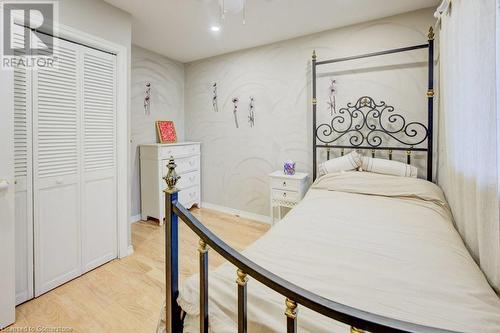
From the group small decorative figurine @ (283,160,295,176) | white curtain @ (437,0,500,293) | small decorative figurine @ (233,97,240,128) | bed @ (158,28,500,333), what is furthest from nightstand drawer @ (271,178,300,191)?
white curtain @ (437,0,500,293)

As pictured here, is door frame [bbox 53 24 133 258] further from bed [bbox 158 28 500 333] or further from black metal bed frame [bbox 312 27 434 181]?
black metal bed frame [bbox 312 27 434 181]

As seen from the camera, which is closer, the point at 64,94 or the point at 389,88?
the point at 64,94

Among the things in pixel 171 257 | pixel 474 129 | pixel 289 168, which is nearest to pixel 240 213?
pixel 289 168

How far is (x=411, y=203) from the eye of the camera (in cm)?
199

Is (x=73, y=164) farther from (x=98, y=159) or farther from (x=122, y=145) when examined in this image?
(x=122, y=145)

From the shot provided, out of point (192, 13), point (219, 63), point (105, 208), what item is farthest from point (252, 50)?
point (105, 208)

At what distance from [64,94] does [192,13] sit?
1.40 metres

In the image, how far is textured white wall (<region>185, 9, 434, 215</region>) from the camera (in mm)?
2531

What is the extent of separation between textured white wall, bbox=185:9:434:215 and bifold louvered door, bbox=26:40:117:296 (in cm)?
173

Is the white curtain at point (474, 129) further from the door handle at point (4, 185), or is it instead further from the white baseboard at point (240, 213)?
the door handle at point (4, 185)

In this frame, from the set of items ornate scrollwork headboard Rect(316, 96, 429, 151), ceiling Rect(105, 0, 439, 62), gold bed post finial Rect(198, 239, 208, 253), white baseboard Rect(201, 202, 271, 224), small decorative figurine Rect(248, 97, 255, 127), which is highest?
ceiling Rect(105, 0, 439, 62)

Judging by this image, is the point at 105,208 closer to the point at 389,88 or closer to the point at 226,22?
the point at 226,22

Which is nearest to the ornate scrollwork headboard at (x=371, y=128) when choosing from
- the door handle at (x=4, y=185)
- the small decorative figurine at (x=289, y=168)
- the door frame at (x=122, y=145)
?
the small decorative figurine at (x=289, y=168)

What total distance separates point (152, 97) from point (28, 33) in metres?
1.87
